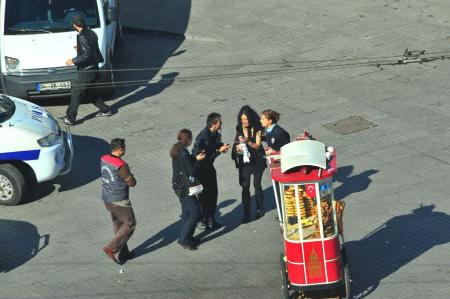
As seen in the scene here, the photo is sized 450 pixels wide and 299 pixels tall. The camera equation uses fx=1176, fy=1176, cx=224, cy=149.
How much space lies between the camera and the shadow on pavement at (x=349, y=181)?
1602 centimetres

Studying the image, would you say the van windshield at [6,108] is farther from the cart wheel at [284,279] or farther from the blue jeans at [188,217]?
the cart wheel at [284,279]

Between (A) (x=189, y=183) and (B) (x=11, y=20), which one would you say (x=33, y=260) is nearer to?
(A) (x=189, y=183)

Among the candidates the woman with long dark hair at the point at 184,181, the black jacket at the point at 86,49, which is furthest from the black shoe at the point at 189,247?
the black jacket at the point at 86,49

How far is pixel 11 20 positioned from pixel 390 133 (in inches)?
265

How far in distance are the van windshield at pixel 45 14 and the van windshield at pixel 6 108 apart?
326 centimetres

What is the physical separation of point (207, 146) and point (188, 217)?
3.16 feet

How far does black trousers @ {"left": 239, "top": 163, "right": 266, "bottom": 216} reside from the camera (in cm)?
1518

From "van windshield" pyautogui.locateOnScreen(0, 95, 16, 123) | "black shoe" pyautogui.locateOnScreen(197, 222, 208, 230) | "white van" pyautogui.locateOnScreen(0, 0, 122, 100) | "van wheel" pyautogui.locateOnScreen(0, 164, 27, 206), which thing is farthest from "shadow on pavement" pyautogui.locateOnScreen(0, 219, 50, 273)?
"white van" pyautogui.locateOnScreen(0, 0, 122, 100)

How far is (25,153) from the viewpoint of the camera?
627 inches

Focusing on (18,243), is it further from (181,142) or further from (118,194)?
(181,142)

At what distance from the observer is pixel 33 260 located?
1451cm

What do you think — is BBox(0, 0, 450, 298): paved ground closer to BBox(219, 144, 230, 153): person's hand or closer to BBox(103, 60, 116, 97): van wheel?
BBox(103, 60, 116, 97): van wheel

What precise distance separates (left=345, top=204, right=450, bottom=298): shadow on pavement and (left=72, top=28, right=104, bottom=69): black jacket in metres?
6.20

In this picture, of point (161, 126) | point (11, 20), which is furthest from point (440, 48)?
point (11, 20)
